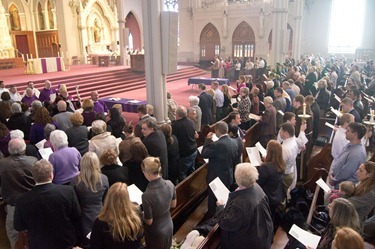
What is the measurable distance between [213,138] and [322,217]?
73.7 inches

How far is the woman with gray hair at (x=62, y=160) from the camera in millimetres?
3932

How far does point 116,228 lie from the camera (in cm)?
244

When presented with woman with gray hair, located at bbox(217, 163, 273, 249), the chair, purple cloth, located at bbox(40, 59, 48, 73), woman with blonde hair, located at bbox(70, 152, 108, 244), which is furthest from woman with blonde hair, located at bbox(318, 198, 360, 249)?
the chair

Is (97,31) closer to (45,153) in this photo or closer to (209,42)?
(209,42)

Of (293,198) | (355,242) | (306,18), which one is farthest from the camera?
(306,18)

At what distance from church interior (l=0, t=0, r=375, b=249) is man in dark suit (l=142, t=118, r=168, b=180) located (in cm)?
54

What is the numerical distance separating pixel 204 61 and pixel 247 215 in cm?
2413

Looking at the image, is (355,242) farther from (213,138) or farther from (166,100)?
(166,100)

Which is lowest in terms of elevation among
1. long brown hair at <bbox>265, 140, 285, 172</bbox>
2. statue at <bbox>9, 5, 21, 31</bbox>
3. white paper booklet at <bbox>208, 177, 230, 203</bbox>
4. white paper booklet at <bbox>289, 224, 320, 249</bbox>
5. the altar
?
white paper booklet at <bbox>289, 224, 320, 249</bbox>

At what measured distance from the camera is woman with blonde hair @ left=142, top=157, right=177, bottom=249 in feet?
9.80

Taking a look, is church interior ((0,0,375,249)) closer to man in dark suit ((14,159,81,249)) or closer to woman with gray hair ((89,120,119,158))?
man in dark suit ((14,159,81,249))

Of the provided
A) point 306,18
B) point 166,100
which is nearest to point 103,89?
point 166,100

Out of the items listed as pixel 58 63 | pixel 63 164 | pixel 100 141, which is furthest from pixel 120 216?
pixel 58 63

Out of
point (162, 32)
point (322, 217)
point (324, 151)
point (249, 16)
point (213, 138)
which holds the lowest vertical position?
point (322, 217)
